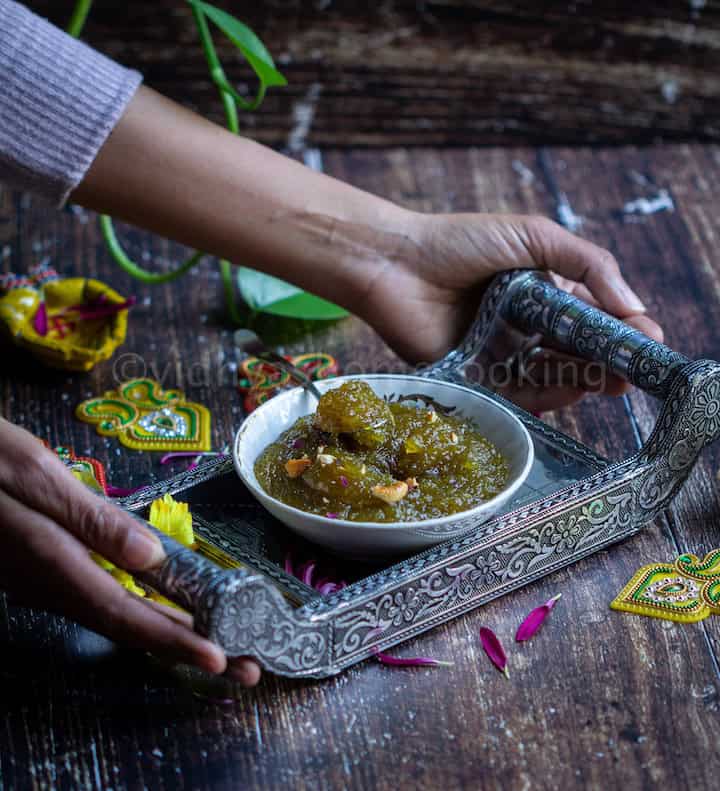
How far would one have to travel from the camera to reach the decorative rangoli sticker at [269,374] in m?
1.43

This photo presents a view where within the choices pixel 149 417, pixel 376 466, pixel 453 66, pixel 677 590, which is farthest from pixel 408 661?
pixel 453 66

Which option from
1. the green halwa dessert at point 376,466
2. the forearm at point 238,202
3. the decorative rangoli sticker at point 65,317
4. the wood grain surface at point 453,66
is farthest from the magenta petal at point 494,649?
the wood grain surface at point 453,66

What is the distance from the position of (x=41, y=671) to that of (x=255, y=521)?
0.24m

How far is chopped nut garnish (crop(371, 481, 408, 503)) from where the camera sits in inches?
39.4

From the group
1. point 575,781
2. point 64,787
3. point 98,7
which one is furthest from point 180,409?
point 98,7

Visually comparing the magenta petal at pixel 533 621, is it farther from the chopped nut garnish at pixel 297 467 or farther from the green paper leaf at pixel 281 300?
the green paper leaf at pixel 281 300

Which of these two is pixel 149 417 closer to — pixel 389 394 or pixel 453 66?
pixel 389 394

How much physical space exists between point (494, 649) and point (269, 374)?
0.58 meters

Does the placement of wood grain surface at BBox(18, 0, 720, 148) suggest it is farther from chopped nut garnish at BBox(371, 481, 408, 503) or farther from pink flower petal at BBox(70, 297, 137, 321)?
chopped nut garnish at BBox(371, 481, 408, 503)

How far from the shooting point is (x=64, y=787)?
0.87 metres

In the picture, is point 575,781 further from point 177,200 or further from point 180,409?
point 177,200

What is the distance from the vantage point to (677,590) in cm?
109

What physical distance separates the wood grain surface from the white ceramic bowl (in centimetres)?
113

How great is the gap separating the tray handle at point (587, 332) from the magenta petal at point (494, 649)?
314 mm
